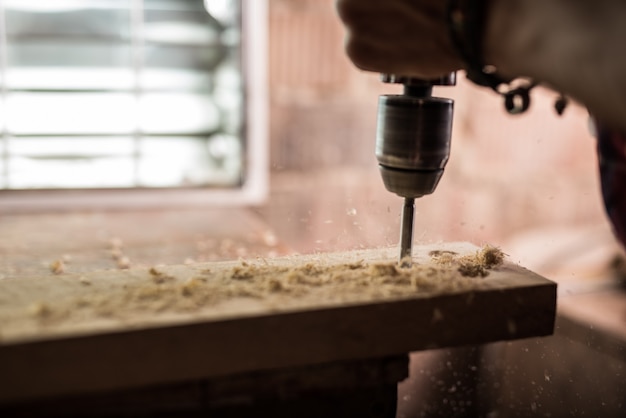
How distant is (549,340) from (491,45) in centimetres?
66

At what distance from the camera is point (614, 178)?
1136 mm

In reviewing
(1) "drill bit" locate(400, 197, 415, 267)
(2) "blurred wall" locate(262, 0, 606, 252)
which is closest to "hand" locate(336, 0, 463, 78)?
(1) "drill bit" locate(400, 197, 415, 267)

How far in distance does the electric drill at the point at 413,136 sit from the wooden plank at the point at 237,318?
0.35ft

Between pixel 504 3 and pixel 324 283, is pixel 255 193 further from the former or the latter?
pixel 504 3

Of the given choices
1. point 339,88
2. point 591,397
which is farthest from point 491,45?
point 339,88

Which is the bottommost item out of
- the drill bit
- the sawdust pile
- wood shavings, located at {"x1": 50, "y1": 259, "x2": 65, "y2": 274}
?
wood shavings, located at {"x1": 50, "y1": 259, "x2": 65, "y2": 274}

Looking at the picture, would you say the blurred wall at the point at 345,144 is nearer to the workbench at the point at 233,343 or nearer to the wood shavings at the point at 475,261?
the wood shavings at the point at 475,261

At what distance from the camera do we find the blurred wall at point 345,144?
2053mm

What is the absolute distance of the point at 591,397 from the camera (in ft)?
2.89

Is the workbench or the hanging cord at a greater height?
the hanging cord

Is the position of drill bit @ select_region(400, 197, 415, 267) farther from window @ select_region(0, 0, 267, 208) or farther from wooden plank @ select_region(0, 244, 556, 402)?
window @ select_region(0, 0, 267, 208)

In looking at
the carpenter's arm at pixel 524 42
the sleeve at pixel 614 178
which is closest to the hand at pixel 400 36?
the carpenter's arm at pixel 524 42

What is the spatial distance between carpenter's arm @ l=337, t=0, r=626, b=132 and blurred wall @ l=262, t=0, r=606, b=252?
4.08 feet

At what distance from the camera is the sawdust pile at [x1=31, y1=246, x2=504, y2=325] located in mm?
584
